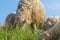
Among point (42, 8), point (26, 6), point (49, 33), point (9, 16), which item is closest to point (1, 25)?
point (9, 16)

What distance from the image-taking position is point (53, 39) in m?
4.70

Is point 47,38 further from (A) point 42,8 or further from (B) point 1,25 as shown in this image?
(A) point 42,8

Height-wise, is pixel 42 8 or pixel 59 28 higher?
pixel 42 8

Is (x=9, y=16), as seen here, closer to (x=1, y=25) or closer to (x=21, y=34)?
(x=1, y=25)

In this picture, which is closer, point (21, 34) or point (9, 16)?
point (21, 34)

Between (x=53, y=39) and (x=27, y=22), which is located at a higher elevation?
(x=27, y=22)

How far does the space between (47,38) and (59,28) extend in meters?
0.31

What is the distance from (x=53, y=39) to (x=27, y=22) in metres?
5.31

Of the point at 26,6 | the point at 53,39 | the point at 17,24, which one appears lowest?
the point at 53,39

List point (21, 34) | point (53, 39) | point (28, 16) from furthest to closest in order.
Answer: point (28, 16)
point (21, 34)
point (53, 39)

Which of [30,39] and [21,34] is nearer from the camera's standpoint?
[30,39]

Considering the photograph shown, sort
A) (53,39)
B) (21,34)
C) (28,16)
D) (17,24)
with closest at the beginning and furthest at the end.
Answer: (53,39), (21,34), (17,24), (28,16)

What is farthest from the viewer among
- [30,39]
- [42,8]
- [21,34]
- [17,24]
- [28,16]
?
[42,8]

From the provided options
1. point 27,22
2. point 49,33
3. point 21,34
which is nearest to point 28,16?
point 27,22
